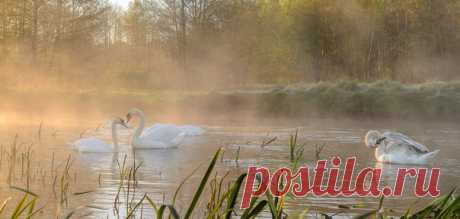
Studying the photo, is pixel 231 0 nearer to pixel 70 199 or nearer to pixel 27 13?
pixel 27 13

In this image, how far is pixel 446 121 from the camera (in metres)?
19.5

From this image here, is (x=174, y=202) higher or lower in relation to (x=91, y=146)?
higher

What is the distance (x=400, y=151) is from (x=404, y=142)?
17 cm

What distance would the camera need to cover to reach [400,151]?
31.9 ft

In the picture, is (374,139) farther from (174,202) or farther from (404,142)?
(174,202)

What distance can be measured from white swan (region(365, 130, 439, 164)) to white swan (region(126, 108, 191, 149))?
314 cm

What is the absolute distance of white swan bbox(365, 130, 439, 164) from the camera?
30.9 feet

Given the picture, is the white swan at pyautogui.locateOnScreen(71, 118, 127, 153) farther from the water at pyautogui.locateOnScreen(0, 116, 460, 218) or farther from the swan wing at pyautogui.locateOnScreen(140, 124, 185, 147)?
the swan wing at pyautogui.locateOnScreen(140, 124, 185, 147)

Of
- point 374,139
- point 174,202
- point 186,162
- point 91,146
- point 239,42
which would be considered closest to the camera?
point 174,202

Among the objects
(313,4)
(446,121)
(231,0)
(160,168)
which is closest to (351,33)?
(313,4)

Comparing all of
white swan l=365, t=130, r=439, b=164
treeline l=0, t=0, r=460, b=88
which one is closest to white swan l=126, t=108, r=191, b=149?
white swan l=365, t=130, r=439, b=164

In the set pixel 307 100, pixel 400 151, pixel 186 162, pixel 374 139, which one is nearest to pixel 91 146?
pixel 186 162

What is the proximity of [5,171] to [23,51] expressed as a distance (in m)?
25.1

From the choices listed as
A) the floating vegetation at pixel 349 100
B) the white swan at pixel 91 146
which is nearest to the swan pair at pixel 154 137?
the white swan at pixel 91 146
